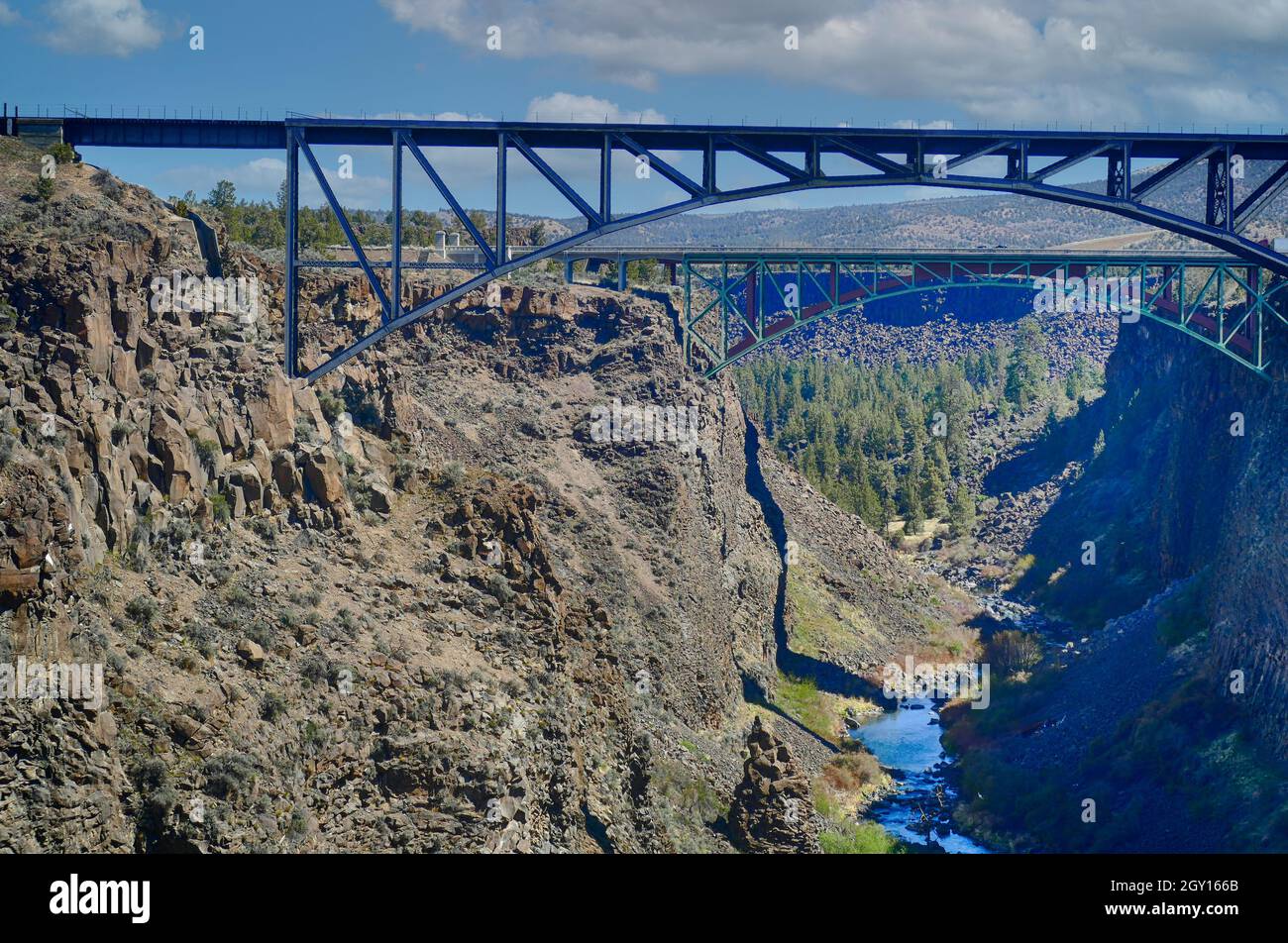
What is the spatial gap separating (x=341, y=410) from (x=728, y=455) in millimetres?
40080

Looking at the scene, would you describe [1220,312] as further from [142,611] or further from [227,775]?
[227,775]

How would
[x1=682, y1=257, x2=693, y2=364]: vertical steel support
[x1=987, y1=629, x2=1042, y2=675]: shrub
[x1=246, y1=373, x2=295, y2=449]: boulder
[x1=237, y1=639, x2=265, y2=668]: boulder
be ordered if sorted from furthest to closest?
[x1=987, y1=629, x2=1042, y2=675]: shrub < [x1=682, y1=257, x2=693, y2=364]: vertical steel support < [x1=246, y1=373, x2=295, y2=449]: boulder < [x1=237, y1=639, x2=265, y2=668]: boulder

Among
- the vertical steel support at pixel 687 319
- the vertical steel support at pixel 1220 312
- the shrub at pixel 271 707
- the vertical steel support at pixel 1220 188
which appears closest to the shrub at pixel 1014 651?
the vertical steel support at pixel 1220 312

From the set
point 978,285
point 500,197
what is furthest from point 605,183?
point 978,285

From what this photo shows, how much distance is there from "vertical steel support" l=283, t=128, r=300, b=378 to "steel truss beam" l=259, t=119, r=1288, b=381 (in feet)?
0.15

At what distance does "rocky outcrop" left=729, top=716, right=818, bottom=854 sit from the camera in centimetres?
5182

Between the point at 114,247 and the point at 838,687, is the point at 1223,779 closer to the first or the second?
the point at 838,687

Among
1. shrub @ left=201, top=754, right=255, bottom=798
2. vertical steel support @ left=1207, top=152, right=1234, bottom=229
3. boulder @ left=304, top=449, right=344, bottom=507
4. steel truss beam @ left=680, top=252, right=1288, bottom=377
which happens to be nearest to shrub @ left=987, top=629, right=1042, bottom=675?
steel truss beam @ left=680, top=252, right=1288, bottom=377

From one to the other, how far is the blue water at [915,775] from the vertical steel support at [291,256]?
28.9 meters

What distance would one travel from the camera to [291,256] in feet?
157

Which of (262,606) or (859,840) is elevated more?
(262,606)

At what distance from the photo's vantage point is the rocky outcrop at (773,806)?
5182cm

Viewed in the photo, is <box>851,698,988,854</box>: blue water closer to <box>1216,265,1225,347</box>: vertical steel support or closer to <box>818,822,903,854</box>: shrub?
<box>818,822,903,854</box>: shrub

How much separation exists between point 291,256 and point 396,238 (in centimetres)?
277
